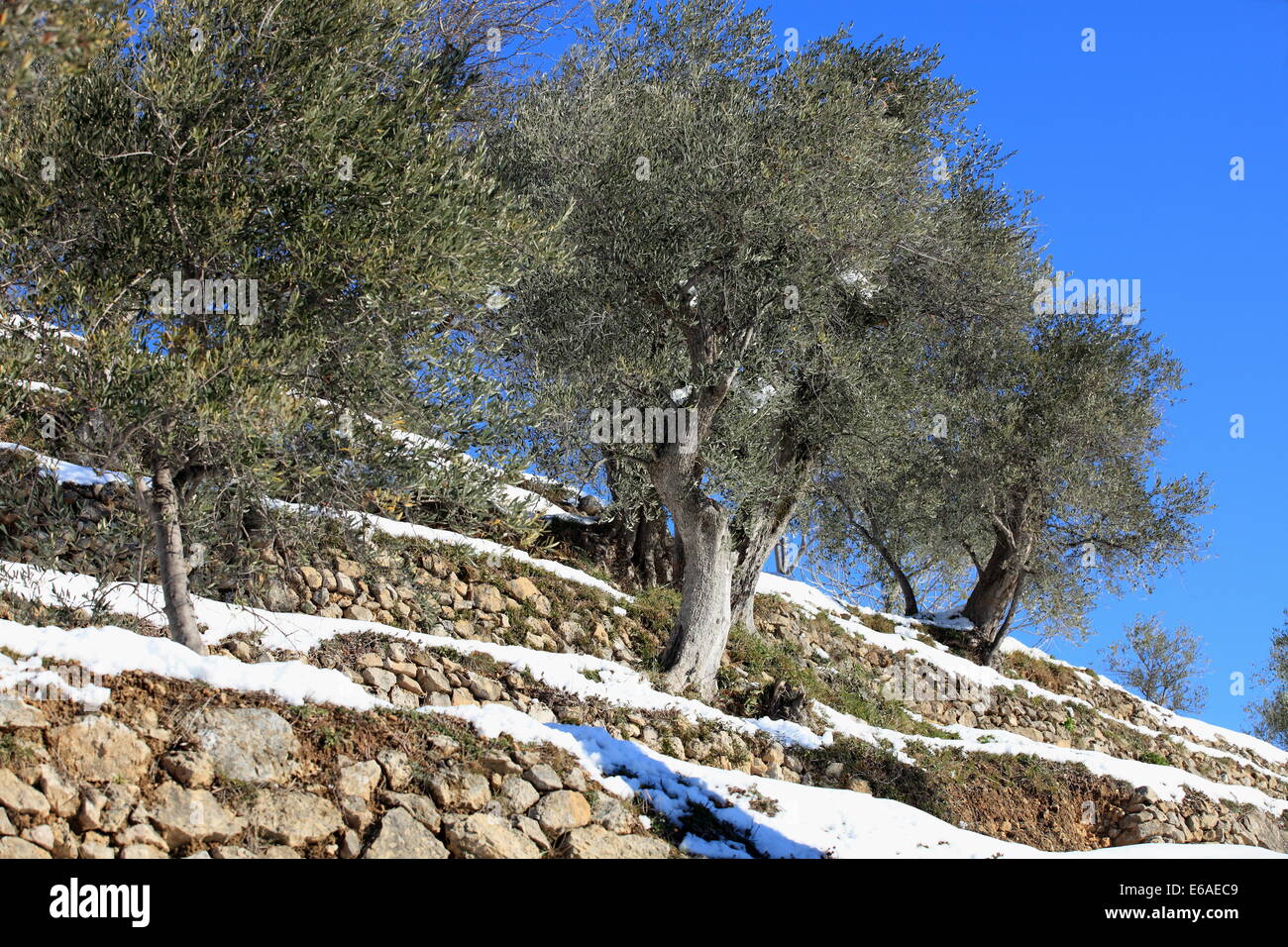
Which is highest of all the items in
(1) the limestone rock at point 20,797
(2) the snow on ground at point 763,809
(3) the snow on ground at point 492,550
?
(3) the snow on ground at point 492,550

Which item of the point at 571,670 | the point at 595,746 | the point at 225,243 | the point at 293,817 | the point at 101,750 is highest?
the point at 225,243

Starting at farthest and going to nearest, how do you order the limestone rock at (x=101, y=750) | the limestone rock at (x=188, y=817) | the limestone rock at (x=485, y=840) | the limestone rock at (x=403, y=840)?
the limestone rock at (x=485, y=840) → the limestone rock at (x=403, y=840) → the limestone rock at (x=101, y=750) → the limestone rock at (x=188, y=817)

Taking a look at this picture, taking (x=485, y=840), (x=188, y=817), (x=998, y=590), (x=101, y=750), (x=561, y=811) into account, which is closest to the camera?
(x=188, y=817)

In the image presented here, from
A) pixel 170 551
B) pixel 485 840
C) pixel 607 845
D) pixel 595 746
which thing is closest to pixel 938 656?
pixel 595 746

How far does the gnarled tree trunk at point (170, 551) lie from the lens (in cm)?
1054

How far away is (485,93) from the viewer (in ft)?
67.3

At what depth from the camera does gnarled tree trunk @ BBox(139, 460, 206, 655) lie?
34.6ft

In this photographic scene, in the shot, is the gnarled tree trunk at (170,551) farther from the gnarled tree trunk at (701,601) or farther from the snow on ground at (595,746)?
the gnarled tree trunk at (701,601)

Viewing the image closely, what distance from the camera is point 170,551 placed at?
10602 mm

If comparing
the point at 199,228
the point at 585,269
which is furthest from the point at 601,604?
the point at 199,228

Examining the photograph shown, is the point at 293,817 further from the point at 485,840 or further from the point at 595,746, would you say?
the point at 595,746

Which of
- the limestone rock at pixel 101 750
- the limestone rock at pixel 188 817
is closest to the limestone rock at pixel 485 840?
the limestone rock at pixel 188 817
